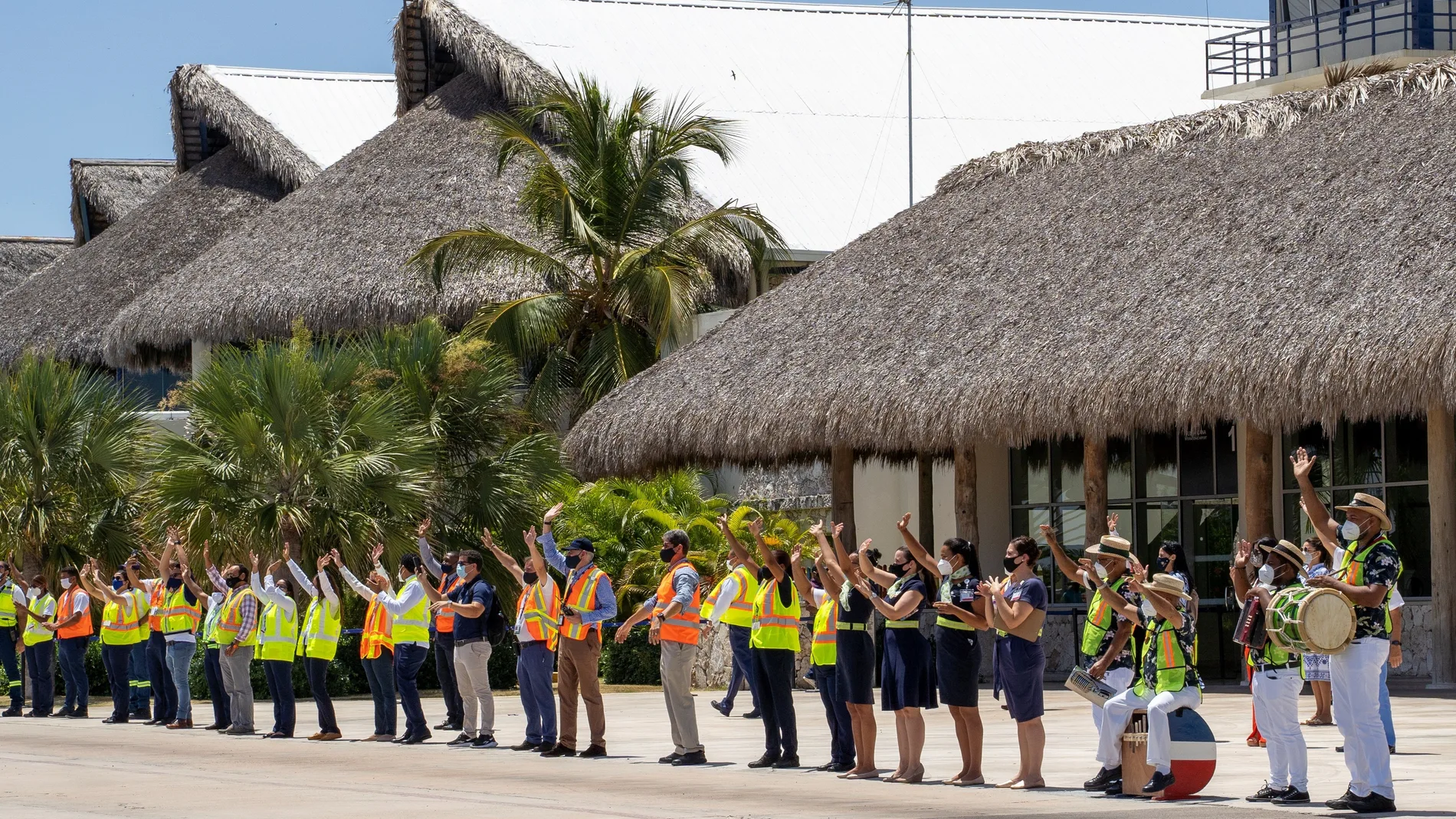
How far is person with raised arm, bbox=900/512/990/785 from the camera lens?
41.2ft

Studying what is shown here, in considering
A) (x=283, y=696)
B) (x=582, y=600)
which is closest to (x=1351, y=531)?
(x=582, y=600)

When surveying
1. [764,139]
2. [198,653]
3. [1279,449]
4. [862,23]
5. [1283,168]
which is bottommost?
[198,653]

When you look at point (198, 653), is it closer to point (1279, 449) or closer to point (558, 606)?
point (558, 606)

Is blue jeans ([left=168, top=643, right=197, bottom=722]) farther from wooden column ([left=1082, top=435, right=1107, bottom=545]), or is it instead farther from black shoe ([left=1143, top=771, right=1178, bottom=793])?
black shoe ([left=1143, top=771, right=1178, bottom=793])

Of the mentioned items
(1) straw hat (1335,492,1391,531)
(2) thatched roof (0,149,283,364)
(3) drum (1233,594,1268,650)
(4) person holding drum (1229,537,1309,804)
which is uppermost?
(2) thatched roof (0,149,283,364)

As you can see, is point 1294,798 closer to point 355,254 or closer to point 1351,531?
point 1351,531

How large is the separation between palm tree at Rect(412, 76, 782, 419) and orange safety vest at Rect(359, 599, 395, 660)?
11.9 meters

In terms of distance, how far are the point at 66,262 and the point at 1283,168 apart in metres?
27.6

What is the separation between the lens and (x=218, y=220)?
4084 cm

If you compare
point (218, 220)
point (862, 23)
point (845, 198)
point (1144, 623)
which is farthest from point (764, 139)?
point (1144, 623)

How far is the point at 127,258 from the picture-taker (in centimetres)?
3984

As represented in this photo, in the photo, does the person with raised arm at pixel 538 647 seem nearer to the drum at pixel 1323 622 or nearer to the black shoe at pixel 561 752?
the black shoe at pixel 561 752

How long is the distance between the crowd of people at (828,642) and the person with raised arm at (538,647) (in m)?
0.02

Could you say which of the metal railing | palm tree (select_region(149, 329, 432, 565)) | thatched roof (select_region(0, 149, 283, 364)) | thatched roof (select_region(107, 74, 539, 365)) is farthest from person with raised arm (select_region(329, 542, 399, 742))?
thatched roof (select_region(0, 149, 283, 364))
